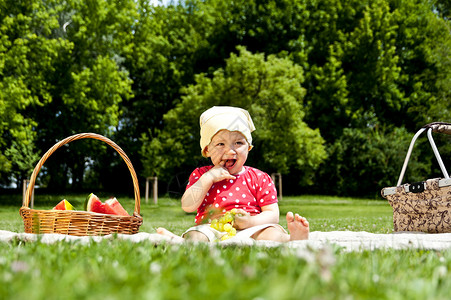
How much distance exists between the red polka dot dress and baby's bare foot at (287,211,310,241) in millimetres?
667

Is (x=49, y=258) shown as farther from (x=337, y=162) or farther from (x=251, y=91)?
(x=337, y=162)

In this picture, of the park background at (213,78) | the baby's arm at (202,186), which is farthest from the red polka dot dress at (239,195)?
the park background at (213,78)

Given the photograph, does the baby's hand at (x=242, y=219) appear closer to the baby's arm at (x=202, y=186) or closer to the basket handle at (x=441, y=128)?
the baby's arm at (x=202, y=186)

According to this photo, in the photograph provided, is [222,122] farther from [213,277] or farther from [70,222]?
[213,277]

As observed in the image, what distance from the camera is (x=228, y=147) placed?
396 centimetres

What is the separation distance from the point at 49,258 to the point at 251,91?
14.2m

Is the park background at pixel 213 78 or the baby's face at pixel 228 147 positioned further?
the park background at pixel 213 78

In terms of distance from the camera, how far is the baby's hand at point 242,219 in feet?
12.1

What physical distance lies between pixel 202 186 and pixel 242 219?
46 centimetres

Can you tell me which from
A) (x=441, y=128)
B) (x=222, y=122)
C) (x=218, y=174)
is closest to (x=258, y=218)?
(x=218, y=174)

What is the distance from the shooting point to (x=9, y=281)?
1427 mm

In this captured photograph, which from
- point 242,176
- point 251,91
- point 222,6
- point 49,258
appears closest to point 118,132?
point 222,6

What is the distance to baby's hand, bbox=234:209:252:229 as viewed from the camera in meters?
3.68

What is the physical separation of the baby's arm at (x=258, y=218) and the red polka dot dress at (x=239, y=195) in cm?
7
